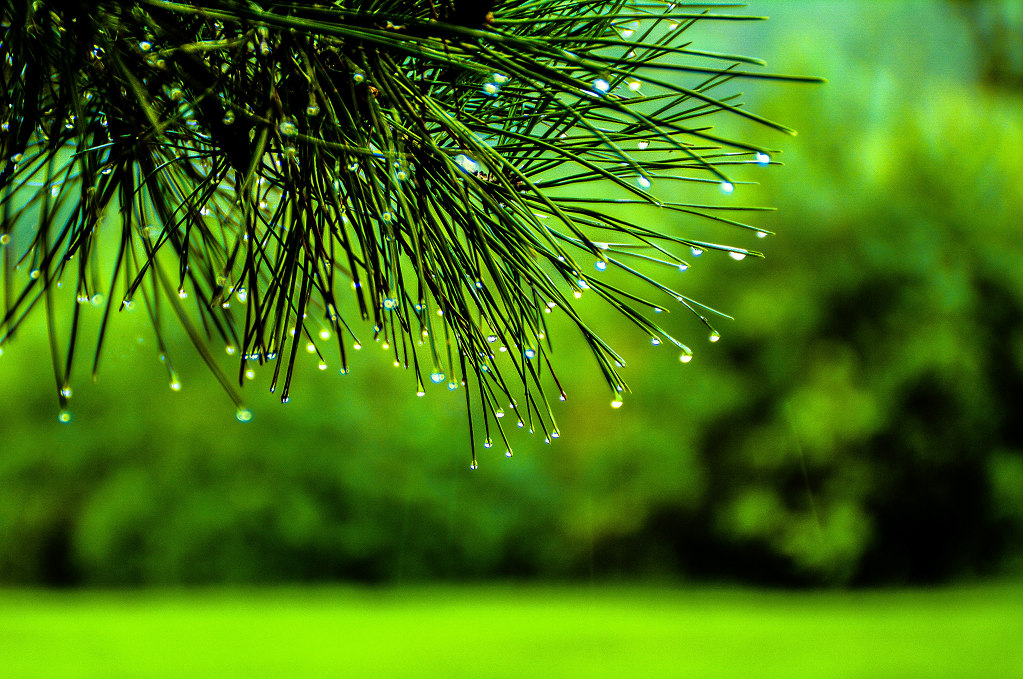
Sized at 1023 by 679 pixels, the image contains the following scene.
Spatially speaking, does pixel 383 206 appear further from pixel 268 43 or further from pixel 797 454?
pixel 797 454

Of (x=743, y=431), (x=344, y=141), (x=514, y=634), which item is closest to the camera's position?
(x=344, y=141)

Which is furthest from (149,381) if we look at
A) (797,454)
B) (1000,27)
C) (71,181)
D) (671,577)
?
(1000,27)

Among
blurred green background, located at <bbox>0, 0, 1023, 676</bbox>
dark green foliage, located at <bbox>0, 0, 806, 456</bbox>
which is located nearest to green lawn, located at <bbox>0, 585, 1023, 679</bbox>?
blurred green background, located at <bbox>0, 0, 1023, 676</bbox>

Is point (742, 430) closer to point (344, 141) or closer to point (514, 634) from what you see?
point (514, 634)

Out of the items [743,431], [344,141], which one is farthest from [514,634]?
[344,141]

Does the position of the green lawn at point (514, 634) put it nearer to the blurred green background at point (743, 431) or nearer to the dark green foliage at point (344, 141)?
the blurred green background at point (743, 431)

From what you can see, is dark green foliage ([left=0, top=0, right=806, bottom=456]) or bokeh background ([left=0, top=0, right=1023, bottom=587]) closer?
dark green foliage ([left=0, top=0, right=806, bottom=456])

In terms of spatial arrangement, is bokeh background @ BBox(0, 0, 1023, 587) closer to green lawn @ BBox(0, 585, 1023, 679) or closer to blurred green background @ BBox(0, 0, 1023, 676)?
blurred green background @ BBox(0, 0, 1023, 676)
